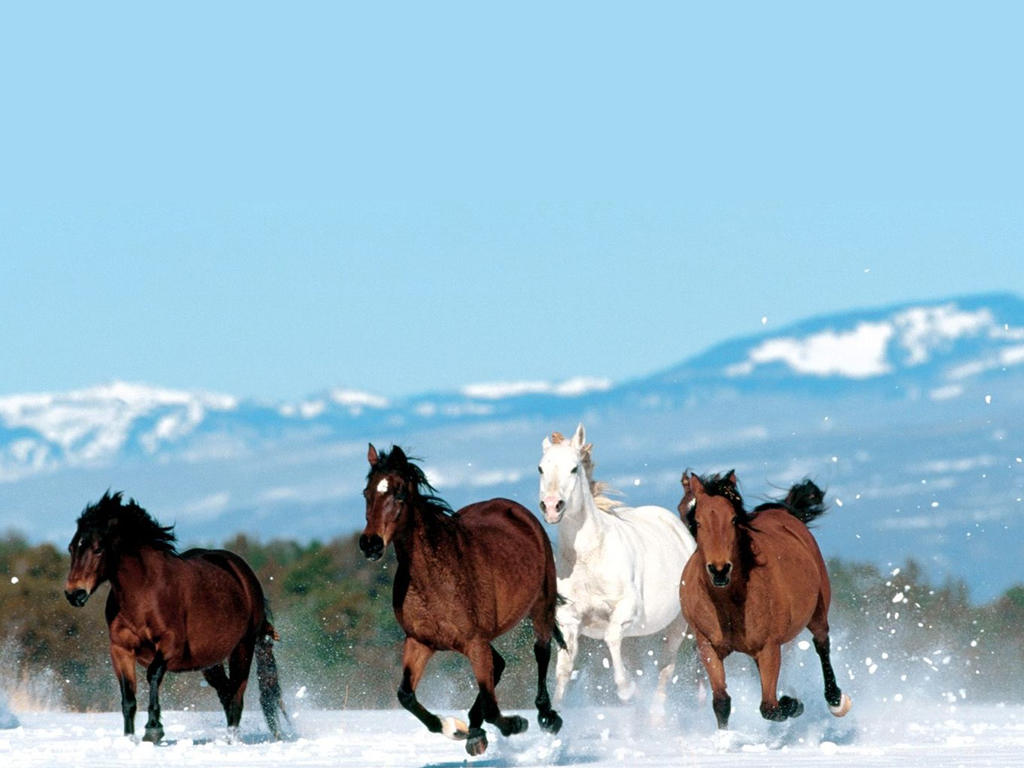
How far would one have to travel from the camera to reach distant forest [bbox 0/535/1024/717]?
2046cm

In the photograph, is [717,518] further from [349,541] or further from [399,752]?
[349,541]

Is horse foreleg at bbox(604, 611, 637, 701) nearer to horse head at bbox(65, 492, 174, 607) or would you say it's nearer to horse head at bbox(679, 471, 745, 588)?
horse head at bbox(679, 471, 745, 588)

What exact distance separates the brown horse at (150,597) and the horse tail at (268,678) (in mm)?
474

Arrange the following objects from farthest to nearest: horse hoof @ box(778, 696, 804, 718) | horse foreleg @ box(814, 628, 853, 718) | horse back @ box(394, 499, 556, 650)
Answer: horse foreleg @ box(814, 628, 853, 718)
horse hoof @ box(778, 696, 804, 718)
horse back @ box(394, 499, 556, 650)

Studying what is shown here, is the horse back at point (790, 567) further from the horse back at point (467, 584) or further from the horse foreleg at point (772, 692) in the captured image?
the horse back at point (467, 584)

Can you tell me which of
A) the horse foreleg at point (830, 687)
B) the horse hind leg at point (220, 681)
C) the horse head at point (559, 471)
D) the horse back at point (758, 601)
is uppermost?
the horse head at point (559, 471)

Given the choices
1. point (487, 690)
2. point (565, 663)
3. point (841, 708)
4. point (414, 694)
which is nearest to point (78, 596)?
point (414, 694)

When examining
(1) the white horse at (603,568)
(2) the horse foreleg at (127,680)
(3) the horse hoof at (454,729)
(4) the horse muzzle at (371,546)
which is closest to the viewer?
(4) the horse muzzle at (371,546)

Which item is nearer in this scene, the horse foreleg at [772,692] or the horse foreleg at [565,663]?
the horse foreleg at [772,692]

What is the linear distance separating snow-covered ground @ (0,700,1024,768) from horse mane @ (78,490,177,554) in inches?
49.3

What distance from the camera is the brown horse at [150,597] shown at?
1412 cm

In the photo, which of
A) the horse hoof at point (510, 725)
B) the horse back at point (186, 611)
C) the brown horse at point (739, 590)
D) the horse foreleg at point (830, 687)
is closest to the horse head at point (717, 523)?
the brown horse at point (739, 590)

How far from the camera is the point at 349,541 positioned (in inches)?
1400

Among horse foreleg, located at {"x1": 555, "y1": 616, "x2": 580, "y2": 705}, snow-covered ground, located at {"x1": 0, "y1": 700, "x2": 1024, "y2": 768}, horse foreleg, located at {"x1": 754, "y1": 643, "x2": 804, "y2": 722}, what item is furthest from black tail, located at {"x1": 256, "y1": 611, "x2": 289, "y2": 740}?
horse foreleg, located at {"x1": 754, "y1": 643, "x2": 804, "y2": 722}
